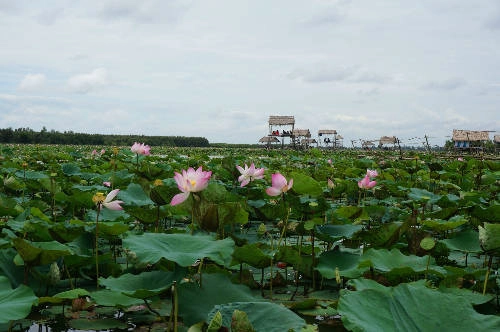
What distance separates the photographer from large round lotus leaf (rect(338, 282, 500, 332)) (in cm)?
106

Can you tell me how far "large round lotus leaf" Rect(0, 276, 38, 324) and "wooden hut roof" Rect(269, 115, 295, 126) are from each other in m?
26.9

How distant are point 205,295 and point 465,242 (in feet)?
4.04

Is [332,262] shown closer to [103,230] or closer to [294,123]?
[103,230]

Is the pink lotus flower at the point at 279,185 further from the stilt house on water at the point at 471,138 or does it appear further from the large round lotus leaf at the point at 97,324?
the stilt house on water at the point at 471,138

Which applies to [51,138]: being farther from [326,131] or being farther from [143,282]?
[143,282]

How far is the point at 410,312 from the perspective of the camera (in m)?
1.10

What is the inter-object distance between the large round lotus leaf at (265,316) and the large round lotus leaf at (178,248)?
0.16 m

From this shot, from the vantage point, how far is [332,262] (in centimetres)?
194

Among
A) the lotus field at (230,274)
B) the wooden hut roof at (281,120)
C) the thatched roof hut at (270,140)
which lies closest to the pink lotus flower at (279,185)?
the lotus field at (230,274)

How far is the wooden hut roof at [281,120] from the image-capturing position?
27969mm

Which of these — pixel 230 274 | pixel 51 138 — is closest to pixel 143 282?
pixel 230 274

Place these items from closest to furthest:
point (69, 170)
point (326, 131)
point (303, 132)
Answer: point (69, 170) < point (303, 132) < point (326, 131)

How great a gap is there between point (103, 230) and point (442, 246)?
150cm

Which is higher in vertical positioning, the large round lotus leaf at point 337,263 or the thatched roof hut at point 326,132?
the thatched roof hut at point 326,132
